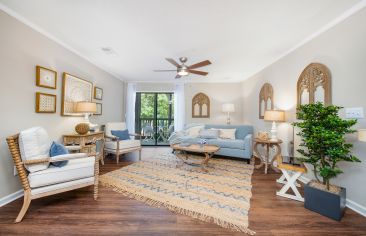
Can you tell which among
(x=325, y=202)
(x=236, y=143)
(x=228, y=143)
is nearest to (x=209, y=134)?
(x=228, y=143)

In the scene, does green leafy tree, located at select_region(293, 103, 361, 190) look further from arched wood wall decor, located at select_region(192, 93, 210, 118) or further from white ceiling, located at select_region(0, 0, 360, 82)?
arched wood wall decor, located at select_region(192, 93, 210, 118)

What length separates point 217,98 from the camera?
19.4 ft

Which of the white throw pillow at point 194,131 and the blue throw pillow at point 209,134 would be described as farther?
the white throw pillow at point 194,131

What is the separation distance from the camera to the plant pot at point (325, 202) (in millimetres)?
1787

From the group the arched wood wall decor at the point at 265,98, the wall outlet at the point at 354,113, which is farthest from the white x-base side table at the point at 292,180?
the arched wood wall decor at the point at 265,98

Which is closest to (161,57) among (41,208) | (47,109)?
(47,109)

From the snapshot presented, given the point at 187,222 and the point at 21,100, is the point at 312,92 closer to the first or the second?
the point at 187,222

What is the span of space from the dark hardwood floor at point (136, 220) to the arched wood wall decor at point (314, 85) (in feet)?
4.92

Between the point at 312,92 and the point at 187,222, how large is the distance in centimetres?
272

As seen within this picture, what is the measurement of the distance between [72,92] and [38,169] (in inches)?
72.9

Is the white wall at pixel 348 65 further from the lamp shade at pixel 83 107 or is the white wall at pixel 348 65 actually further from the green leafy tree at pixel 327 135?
the lamp shade at pixel 83 107

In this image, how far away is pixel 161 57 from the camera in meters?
3.59

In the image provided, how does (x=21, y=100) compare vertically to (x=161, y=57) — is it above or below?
below

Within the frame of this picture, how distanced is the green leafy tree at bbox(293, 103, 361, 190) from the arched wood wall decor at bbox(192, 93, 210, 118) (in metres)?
3.87
